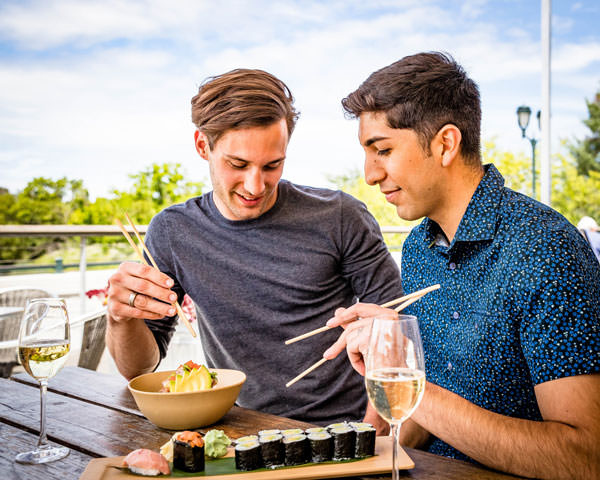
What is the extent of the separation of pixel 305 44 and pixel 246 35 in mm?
3472

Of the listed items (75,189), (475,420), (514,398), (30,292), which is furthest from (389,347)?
(75,189)

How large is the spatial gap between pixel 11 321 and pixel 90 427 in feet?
10.2

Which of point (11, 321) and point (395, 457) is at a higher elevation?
point (395, 457)

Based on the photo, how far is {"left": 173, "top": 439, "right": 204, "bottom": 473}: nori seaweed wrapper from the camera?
0.92 metres

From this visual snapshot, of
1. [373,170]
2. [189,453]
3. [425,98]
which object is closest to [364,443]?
[189,453]

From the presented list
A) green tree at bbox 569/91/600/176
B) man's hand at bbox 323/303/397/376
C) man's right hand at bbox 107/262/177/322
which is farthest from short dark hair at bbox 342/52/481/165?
green tree at bbox 569/91/600/176

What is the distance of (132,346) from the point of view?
1562 mm

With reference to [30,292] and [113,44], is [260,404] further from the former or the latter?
[113,44]

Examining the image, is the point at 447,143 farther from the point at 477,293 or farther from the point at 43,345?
the point at 43,345

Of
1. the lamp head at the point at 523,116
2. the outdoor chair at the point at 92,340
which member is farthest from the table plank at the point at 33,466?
the lamp head at the point at 523,116

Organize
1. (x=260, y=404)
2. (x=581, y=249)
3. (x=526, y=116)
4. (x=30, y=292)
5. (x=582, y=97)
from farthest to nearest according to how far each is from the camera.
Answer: (x=582, y=97) → (x=526, y=116) → (x=30, y=292) → (x=260, y=404) → (x=581, y=249)

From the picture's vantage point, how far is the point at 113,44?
104 feet

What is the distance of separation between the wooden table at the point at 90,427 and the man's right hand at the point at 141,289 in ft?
0.80

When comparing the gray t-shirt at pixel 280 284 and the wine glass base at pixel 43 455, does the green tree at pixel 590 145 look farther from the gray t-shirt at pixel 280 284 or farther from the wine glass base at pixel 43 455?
the wine glass base at pixel 43 455
